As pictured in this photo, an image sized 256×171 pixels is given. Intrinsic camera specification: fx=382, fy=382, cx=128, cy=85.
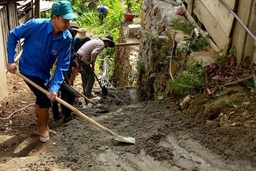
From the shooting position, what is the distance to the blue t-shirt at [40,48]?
4.38m

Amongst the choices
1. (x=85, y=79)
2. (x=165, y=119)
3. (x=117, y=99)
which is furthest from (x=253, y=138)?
(x=85, y=79)

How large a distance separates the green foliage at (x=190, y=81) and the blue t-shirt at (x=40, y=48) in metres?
1.45

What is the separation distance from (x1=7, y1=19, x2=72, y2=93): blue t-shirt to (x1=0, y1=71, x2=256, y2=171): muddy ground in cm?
76

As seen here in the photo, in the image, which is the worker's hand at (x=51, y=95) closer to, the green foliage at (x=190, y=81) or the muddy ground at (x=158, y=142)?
the muddy ground at (x=158, y=142)

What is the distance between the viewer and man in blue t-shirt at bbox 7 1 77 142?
426cm

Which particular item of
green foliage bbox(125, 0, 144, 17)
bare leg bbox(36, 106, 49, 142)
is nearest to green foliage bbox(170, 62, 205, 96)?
bare leg bbox(36, 106, 49, 142)

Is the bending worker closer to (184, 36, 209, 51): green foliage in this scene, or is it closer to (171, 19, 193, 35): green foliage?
(171, 19, 193, 35): green foliage

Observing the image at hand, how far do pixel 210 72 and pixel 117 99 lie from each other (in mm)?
2961

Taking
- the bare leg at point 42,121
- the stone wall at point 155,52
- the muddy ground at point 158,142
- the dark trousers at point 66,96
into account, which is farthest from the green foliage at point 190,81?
the bare leg at point 42,121

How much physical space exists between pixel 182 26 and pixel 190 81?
171 cm

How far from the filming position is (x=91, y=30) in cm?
1406

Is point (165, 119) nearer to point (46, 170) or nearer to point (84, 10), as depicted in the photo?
point (46, 170)

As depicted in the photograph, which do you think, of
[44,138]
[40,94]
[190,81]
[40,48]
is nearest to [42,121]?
[44,138]

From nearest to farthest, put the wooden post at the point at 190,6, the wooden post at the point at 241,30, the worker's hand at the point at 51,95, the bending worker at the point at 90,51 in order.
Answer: the worker's hand at the point at 51,95
the wooden post at the point at 241,30
the wooden post at the point at 190,6
the bending worker at the point at 90,51
